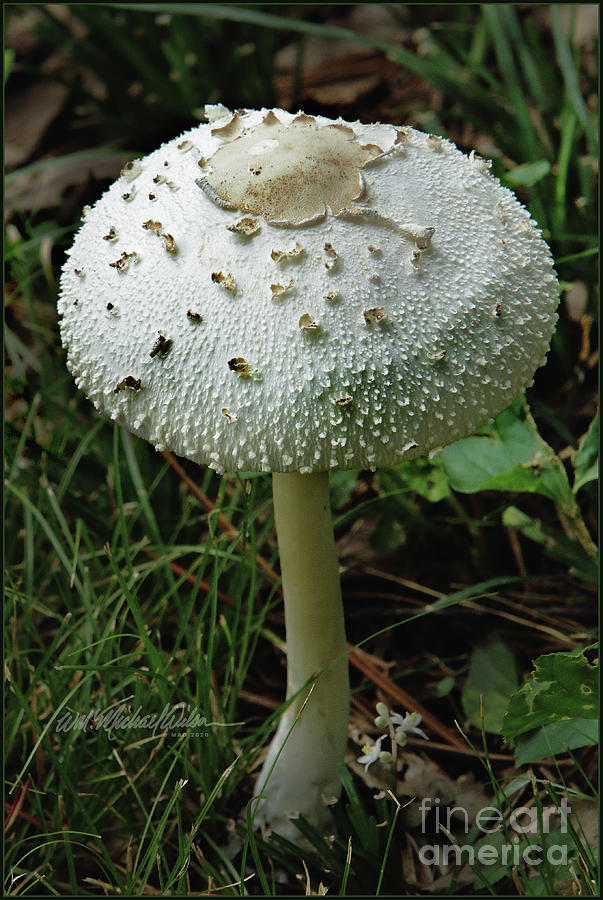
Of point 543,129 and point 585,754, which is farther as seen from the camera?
point 543,129

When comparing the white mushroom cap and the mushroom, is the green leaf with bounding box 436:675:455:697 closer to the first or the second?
the mushroom

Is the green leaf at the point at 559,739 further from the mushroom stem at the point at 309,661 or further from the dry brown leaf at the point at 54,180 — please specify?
the dry brown leaf at the point at 54,180

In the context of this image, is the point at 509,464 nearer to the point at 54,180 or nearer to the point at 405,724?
the point at 405,724

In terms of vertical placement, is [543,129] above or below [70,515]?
above

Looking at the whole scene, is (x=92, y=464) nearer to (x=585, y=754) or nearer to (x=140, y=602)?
(x=140, y=602)

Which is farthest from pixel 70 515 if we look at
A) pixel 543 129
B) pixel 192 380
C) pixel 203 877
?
pixel 543 129

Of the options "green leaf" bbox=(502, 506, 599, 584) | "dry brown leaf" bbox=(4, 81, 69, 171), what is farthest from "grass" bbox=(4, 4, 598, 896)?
"dry brown leaf" bbox=(4, 81, 69, 171)
